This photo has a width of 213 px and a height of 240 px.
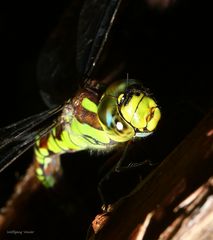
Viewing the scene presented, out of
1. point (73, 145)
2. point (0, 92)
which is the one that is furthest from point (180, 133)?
point (0, 92)

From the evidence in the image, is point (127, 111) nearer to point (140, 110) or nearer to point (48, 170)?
point (140, 110)

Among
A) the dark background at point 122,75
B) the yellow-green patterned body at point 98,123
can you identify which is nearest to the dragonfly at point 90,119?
the yellow-green patterned body at point 98,123

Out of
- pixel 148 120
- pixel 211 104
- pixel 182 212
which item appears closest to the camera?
pixel 182 212

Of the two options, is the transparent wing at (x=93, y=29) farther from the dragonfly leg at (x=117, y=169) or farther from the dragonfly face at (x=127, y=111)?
the dragonfly leg at (x=117, y=169)

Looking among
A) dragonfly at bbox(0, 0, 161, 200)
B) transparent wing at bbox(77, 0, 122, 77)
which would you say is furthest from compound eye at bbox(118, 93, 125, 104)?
transparent wing at bbox(77, 0, 122, 77)

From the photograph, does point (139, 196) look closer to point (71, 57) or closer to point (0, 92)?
point (71, 57)
